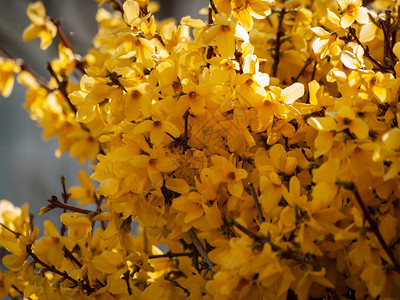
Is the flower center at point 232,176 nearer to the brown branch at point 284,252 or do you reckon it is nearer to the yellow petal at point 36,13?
A: the brown branch at point 284,252

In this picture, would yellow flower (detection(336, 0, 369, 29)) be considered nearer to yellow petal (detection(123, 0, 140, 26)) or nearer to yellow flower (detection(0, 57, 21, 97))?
yellow petal (detection(123, 0, 140, 26))

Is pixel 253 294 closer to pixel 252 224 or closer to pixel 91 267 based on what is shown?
pixel 252 224

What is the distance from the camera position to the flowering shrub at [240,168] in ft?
1.78

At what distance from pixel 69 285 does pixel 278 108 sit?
16.3 inches

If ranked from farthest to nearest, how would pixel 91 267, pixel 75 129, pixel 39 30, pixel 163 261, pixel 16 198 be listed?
pixel 16 198 → pixel 75 129 → pixel 39 30 → pixel 163 261 → pixel 91 267

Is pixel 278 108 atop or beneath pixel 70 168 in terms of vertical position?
atop

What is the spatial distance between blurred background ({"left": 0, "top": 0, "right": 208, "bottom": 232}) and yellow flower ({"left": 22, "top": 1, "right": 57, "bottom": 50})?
1019 mm

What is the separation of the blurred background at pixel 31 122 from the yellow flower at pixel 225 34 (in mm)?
1493

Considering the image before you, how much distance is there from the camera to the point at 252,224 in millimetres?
655

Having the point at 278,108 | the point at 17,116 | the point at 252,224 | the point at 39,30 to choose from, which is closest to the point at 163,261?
the point at 252,224

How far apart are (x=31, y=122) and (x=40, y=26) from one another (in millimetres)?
1380

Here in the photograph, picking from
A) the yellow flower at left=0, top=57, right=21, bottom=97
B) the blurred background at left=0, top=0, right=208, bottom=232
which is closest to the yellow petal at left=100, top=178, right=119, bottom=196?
the yellow flower at left=0, top=57, right=21, bottom=97

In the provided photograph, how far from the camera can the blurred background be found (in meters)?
2.09

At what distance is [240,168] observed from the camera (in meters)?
0.64
